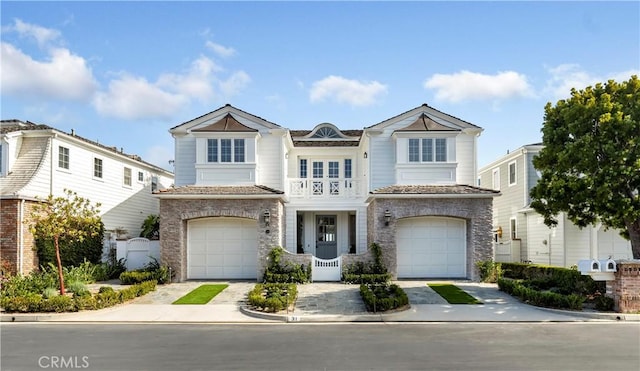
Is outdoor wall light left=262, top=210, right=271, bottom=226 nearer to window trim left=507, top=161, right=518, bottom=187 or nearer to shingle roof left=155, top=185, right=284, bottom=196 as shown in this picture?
shingle roof left=155, top=185, right=284, bottom=196

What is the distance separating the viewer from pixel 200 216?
66.6ft

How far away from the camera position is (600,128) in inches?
568

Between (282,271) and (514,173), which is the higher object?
(514,173)

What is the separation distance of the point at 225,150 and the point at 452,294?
11273 millimetres

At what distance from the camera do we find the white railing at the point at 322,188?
2361 cm

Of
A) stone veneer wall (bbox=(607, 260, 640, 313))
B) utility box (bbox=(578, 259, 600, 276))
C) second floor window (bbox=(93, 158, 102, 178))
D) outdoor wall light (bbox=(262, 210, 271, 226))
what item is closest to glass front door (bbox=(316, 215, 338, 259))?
outdoor wall light (bbox=(262, 210, 271, 226))

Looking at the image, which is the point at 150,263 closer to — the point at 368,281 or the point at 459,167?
the point at 368,281

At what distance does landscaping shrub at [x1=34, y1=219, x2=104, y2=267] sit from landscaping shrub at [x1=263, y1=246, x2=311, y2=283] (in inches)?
266

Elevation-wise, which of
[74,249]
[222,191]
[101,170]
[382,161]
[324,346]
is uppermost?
[382,161]

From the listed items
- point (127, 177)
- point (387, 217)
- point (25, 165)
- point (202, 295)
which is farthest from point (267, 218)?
point (127, 177)

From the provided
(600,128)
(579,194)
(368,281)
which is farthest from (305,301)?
(600,128)

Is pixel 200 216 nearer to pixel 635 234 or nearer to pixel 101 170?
pixel 101 170

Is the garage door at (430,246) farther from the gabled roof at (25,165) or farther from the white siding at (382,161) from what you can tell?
the gabled roof at (25,165)

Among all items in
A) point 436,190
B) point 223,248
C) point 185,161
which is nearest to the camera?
point 436,190
